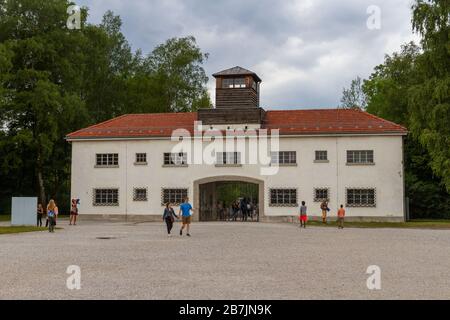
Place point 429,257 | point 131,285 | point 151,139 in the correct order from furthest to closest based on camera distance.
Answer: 1. point 151,139
2. point 429,257
3. point 131,285

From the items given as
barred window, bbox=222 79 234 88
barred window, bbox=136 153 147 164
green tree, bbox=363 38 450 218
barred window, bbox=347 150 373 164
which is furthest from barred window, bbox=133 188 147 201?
green tree, bbox=363 38 450 218

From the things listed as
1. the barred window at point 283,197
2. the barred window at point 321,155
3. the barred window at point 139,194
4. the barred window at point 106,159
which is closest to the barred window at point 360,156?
the barred window at point 321,155

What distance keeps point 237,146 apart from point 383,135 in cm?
926

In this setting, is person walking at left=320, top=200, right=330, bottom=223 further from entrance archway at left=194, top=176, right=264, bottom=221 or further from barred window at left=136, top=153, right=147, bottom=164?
barred window at left=136, top=153, right=147, bottom=164

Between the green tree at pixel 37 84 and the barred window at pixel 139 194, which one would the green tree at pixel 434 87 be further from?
the green tree at pixel 37 84

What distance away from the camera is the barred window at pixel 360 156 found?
130 feet

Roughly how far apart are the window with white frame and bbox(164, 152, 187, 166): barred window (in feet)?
20.4

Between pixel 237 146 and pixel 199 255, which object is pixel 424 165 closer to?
pixel 237 146

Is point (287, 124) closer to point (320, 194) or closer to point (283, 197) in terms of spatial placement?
point (283, 197)

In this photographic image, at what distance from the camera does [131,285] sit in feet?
35.3

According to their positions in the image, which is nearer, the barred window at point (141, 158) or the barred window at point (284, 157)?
the barred window at point (284, 157)

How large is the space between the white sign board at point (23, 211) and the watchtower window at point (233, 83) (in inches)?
698

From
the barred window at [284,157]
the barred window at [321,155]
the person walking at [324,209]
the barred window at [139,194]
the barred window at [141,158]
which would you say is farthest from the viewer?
the barred window at [141,158]
